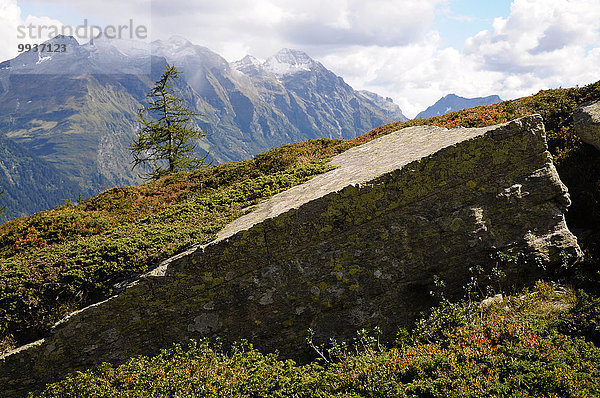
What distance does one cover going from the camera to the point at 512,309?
8586 millimetres

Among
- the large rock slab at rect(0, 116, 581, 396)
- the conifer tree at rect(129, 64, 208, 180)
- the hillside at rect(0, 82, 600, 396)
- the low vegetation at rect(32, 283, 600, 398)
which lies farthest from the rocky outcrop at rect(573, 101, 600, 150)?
the conifer tree at rect(129, 64, 208, 180)

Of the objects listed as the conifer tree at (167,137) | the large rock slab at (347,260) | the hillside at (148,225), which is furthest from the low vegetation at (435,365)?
the conifer tree at (167,137)

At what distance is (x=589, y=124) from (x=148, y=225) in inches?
663

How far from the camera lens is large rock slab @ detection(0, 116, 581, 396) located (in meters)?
9.61

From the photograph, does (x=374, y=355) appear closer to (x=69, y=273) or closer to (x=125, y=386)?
(x=125, y=386)

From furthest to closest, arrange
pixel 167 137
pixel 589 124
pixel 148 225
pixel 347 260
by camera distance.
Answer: pixel 167 137 < pixel 148 225 < pixel 589 124 < pixel 347 260

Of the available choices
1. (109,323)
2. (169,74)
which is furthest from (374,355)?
(169,74)

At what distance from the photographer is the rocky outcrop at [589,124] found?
12.2 m

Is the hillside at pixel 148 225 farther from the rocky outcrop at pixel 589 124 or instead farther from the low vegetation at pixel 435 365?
the rocky outcrop at pixel 589 124

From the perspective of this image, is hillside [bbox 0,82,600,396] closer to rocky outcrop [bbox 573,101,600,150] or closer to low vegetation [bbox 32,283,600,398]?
low vegetation [bbox 32,283,600,398]

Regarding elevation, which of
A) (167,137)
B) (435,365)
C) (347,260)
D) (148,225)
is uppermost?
(167,137)

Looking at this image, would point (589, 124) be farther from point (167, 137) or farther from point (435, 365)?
point (167, 137)

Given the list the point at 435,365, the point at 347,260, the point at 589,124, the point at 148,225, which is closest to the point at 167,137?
the point at 148,225

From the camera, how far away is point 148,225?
1294 centimetres
